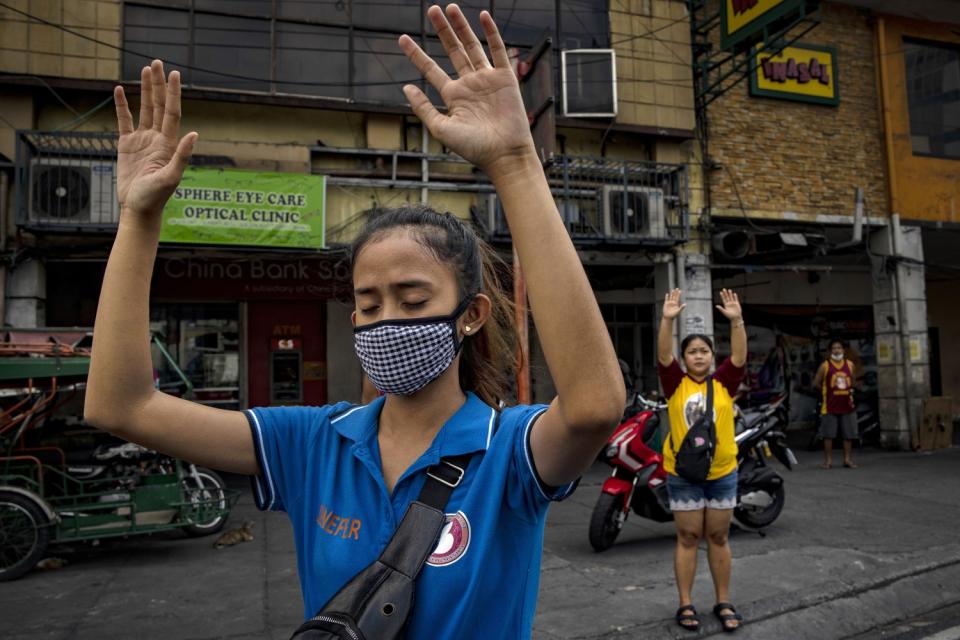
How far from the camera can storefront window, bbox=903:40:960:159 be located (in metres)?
12.6

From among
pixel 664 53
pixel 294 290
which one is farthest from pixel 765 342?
pixel 294 290

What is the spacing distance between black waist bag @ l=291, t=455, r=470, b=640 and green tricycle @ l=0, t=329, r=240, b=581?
496 cm

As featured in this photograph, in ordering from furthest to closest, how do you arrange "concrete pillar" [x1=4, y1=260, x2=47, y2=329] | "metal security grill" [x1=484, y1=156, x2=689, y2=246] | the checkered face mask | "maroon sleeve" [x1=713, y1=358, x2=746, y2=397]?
"metal security grill" [x1=484, y1=156, x2=689, y2=246]
"concrete pillar" [x1=4, y1=260, x2=47, y2=329]
"maroon sleeve" [x1=713, y1=358, x2=746, y2=397]
the checkered face mask

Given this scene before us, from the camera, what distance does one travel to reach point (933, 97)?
42.1ft

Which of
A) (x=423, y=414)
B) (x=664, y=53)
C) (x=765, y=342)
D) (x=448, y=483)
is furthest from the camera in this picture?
(x=765, y=342)

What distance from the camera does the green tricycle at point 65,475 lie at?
5434 millimetres

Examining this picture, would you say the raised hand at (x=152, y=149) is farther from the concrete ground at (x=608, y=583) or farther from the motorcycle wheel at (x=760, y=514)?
the motorcycle wheel at (x=760, y=514)

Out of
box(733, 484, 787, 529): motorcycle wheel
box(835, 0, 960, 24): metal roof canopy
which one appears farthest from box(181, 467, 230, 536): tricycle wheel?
box(835, 0, 960, 24): metal roof canopy

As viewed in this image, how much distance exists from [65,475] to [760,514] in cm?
603

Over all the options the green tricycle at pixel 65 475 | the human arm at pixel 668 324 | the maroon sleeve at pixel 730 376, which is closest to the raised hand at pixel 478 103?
the human arm at pixel 668 324

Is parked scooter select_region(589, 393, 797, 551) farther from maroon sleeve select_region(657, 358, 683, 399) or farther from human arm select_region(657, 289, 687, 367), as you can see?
human arm select_region(657, 289, 687, 367)

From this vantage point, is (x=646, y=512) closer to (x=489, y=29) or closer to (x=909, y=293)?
(x=489, y=29)

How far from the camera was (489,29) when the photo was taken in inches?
47.7

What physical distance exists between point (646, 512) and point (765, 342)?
10.3 meters
